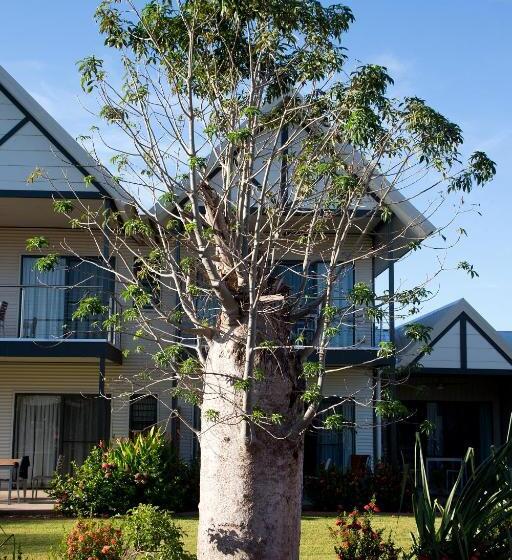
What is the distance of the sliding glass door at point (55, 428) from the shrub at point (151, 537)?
12.1 meters

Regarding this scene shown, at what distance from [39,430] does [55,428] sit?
0.33 metres

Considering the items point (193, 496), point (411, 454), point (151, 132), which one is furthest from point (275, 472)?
point (411, 454)

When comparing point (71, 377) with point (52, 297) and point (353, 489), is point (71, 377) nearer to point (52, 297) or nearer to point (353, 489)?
point (52, 297)

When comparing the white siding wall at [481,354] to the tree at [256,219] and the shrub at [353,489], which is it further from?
the tree at [256,219]

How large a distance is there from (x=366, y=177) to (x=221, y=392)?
2437 mm

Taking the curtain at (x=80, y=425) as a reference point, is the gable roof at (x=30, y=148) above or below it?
above

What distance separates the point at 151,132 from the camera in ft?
31.0

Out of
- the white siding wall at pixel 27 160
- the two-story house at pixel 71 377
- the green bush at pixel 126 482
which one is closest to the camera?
the green bush at pixel 126 482

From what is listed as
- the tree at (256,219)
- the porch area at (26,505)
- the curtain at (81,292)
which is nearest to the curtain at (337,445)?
the curtain at (81,292)

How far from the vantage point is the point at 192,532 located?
13133 mm

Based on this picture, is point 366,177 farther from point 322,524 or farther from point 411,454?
point 411,454

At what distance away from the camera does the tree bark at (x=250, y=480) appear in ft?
25.5

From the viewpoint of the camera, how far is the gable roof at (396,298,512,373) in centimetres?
2062

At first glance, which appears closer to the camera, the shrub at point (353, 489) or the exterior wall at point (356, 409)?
the shrub at point (353, 489)
